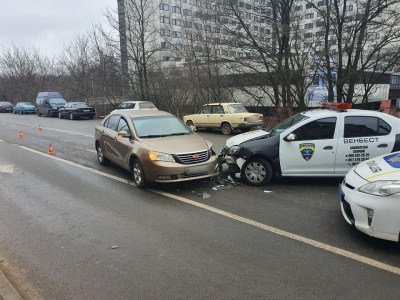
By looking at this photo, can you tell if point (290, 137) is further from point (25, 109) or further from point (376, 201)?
point (25, 109)

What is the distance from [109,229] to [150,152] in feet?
6.28

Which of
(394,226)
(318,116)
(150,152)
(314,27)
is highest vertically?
(314,27)

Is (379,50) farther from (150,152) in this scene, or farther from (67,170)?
(67,170)

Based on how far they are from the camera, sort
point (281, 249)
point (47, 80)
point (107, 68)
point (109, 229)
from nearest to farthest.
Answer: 1. point (281, 249)
2. point (109, 229)
3. point (107, 68)
4. point (47, 80)

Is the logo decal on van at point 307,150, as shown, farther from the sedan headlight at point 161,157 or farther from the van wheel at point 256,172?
the sedan headlight at point 161,157

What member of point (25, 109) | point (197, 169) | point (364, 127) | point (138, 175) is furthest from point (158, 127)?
point (25, 109)

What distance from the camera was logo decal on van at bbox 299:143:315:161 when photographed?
6.21 meters

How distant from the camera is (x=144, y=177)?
20.5ft

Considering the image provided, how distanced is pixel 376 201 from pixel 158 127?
480cm

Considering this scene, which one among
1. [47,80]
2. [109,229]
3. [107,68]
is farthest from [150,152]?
[47,80]

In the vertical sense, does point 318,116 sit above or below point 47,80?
below

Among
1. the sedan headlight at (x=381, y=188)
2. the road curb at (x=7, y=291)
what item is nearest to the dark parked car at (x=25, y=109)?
the road curb at (x=7, y=291)

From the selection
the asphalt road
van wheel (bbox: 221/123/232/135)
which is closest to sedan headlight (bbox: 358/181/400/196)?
the asphalt road

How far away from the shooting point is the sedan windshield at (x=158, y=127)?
6945 mm
